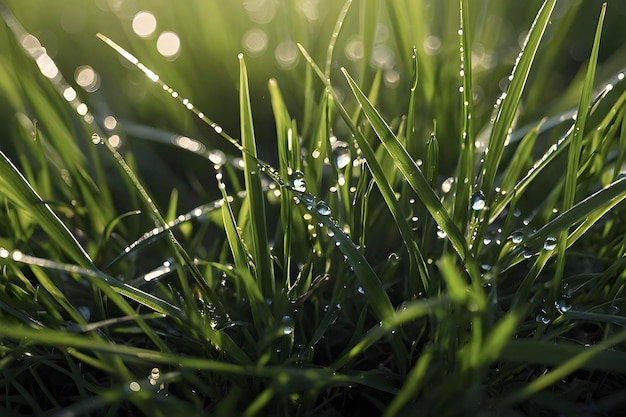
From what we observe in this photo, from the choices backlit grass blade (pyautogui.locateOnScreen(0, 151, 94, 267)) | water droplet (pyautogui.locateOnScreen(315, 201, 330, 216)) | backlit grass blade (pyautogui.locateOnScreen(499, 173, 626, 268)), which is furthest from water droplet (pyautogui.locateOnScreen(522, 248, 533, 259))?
backlit grass blade (pyautogui.locateOnScreen(0, 151, 94, 267))

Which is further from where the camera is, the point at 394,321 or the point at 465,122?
the point at 465,122

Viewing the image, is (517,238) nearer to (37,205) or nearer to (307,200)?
(307,200)

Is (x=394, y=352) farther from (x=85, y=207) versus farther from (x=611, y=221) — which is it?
(x=85, y=207)

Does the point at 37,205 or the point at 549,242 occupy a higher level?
the point at 37,205

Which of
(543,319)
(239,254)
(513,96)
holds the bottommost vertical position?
(543,319)

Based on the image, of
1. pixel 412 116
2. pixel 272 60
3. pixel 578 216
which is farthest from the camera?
pixel 272 60

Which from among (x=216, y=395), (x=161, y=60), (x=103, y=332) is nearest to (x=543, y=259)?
(x=216, y=395)

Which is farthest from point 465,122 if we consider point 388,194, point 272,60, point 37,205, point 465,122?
point 272,60
